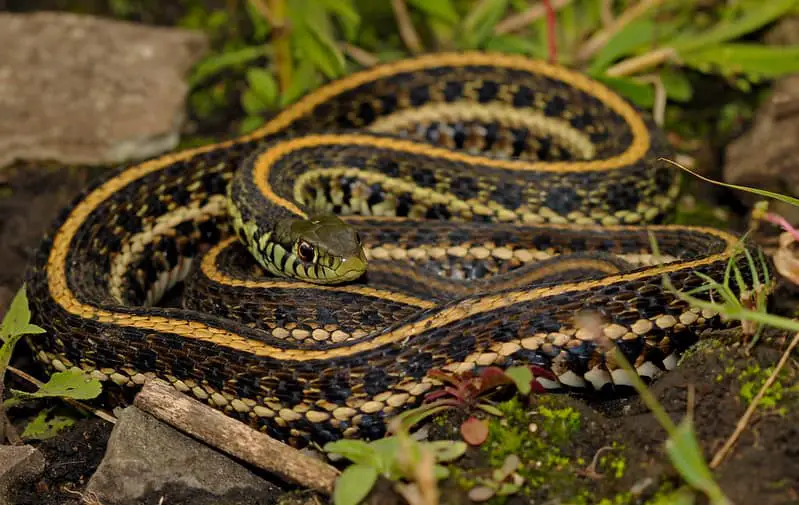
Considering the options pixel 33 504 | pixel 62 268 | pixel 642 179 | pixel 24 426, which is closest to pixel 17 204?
pixel 62 268

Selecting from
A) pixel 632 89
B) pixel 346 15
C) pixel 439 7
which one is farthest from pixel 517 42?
pixel 346 15

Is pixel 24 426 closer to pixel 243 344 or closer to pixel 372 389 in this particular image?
pixel 243 344

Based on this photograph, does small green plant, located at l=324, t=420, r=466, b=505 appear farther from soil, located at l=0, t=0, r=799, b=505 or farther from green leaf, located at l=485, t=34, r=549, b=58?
green leaf, located at l=485, t=34, r=549, b=58

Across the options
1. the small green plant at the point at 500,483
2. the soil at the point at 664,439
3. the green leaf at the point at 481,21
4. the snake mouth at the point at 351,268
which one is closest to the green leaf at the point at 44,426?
the soil at the point at 664,439

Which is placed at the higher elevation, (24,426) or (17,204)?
(17,204)

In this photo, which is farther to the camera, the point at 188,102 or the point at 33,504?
the point at 188,102

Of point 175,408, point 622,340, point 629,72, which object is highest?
point 629,72

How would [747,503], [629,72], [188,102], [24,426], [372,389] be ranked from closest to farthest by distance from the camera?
[747,503] < [372,389] < [24,426] < [629,72] < [188,102]

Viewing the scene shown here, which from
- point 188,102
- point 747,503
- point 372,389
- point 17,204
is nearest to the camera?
point 747,503
